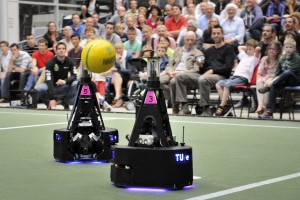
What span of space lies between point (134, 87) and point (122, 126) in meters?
5.28

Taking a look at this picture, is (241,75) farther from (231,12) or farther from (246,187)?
(246,187)

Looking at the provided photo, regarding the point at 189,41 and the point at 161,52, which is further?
the point at 161,52

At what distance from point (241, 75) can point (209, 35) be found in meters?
2.50

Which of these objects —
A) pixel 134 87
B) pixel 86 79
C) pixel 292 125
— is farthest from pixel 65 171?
pixel 134 87

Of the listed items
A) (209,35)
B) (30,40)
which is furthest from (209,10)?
(30,40)

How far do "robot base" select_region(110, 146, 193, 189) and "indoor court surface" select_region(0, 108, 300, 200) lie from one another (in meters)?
0.09

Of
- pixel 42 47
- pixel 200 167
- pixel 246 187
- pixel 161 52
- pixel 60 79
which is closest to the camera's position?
pixel 246 187

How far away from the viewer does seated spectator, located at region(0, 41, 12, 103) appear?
65.4ft

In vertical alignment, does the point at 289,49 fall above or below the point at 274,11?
below

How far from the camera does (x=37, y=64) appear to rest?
19.1 m

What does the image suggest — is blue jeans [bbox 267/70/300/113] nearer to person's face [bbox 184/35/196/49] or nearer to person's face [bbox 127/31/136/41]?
person's face [bbox 184/35/196/49]

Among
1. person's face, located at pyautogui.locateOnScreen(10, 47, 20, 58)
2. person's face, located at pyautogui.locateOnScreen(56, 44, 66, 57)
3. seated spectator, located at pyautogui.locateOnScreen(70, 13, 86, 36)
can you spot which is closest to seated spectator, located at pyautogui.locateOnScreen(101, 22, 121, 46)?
seated spectator, located at pyautogui.locateOnScreen(70, 13, 86, 36)

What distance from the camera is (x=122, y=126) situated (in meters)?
12.2

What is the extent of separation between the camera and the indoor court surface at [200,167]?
5.93 meters
